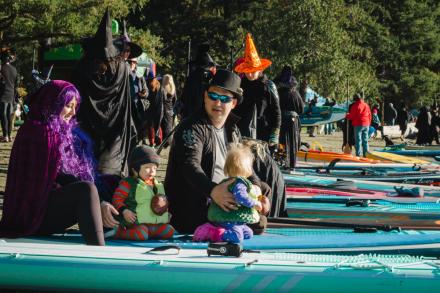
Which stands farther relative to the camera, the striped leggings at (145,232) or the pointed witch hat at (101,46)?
the pointed witch hat at (101,46)

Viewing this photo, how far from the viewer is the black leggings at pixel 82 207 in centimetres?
525

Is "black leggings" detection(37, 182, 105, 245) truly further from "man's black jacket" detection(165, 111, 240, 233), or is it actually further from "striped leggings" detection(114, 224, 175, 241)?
"man's black jacket" detection(165, 111, 240, 233)

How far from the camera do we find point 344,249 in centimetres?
569

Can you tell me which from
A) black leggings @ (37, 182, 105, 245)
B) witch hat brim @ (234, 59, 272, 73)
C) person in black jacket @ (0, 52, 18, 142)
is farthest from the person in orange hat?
person in black jacket @ (0, 52, 18, 142)

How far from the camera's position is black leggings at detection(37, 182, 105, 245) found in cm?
525

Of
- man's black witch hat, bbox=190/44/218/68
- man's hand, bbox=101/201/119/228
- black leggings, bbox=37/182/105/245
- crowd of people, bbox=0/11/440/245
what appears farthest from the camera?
man's black witch hat, bbox=190/44/218/68

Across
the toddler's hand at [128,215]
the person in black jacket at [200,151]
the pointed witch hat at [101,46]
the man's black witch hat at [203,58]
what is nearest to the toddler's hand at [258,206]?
the person in black jacket at [200,151]

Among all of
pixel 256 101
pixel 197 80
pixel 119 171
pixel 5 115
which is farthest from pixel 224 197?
pixel 5 115

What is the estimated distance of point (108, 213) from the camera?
18.4 ft

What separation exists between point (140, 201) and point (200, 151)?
0.56m

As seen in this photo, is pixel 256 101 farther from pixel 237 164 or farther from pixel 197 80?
pixel 237 164

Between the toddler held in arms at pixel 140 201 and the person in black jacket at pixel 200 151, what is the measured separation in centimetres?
24

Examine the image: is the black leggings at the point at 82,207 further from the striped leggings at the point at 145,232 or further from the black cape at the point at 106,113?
the black cape at the point at 106,113

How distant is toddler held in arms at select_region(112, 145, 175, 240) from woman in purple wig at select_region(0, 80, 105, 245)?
31 cm
